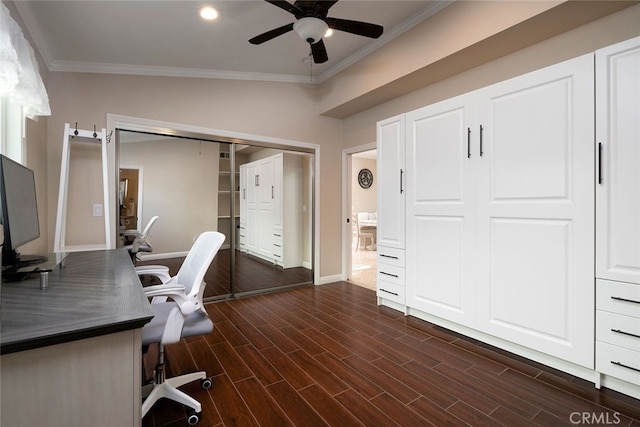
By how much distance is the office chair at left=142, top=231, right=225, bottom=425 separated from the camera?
1455mm

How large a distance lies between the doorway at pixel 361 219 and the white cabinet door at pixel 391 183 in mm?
943

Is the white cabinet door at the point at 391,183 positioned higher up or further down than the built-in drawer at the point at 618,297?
higher up

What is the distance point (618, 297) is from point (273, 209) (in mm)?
3490

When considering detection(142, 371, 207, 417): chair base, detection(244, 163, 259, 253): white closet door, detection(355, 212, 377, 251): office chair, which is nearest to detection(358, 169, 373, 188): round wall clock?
detection(355, 212, 377, 251): office chair

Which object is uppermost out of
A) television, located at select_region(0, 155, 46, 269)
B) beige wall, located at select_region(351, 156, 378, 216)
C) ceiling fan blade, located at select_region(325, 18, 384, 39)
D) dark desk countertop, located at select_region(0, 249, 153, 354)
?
ceiling fan blade, located at select_region(325, 18, 384, 39)

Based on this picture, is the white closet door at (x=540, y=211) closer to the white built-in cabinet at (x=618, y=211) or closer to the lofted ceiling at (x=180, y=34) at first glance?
the white built-in cabinet at (x=618, y=211)

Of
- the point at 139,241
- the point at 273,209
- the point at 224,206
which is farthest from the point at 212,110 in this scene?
the point at 139,241

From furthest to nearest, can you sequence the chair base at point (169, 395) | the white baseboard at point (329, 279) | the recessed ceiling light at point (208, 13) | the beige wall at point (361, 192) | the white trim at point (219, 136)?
the beige wall at point (361, 192)
the white baseboard at point (329, 279)
the white trim at point (219, 136)
the recessed ceiling light at point (208, 13)
the chair base at point (169, 395)

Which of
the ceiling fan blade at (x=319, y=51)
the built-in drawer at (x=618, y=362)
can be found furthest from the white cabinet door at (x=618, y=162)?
the ceiling fan blade at (x=319, y=51)

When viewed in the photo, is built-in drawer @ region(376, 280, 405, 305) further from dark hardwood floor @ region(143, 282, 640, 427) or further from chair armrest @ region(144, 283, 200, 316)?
chair armrest @ region(144, 283, 200, 316)

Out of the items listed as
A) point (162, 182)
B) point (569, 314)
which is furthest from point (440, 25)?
point (162, 182)

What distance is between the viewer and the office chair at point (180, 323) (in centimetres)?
146

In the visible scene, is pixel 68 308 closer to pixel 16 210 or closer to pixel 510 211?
pixel 16 210

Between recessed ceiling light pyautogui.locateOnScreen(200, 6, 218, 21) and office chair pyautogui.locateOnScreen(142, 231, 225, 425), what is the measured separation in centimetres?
188
